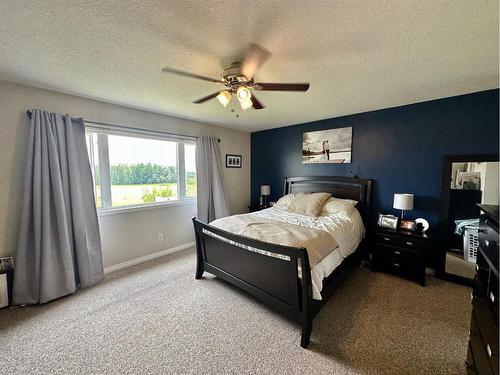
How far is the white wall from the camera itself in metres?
2.21

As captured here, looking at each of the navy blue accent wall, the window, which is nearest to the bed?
the navy blue accent wall

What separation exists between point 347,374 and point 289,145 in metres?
3.60

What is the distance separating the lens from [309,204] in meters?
3.28

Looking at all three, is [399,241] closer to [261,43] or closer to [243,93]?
[243,93]

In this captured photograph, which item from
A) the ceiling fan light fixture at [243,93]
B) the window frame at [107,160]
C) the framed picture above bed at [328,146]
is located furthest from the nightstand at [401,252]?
the window frame at [107,160]

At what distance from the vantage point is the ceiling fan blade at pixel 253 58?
1510 mm

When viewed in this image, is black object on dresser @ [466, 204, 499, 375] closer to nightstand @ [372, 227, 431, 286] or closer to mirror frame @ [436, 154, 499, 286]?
nightstand @ [372, 227, 431, 286]

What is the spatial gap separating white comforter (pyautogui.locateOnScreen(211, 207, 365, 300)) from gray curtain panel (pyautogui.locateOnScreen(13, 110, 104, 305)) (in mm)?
2354

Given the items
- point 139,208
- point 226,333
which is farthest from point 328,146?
point 139,208

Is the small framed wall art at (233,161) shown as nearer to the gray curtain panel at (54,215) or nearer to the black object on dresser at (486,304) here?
the gray curtain panel at (54,215)

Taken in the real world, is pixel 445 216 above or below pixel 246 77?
below

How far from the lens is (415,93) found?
8.27 ft

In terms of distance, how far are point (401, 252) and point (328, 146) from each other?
1.97 metres

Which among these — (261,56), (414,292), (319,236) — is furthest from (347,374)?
(261,56)
